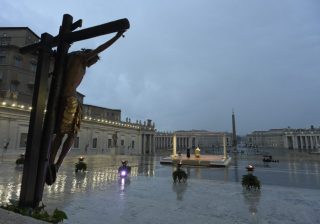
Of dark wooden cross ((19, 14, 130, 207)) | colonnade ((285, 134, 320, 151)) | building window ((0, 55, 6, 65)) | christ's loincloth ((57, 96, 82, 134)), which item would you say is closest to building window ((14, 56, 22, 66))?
building window ((0, 55, 6, 65))

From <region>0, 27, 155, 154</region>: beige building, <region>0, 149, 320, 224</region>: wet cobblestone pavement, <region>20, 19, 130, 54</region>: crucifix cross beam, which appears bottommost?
<region>0, 149, 320, 224</region>: wet cobblestone pavement

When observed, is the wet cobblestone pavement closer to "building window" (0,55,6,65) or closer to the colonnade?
"building window" (0,55,6,65)

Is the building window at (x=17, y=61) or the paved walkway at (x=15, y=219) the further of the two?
the building window at (x=17, y=61)

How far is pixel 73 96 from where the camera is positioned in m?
5.19

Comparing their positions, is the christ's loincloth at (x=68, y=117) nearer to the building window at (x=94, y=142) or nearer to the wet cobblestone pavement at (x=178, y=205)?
the wet cobblestone pavement at (x=178, y=205)

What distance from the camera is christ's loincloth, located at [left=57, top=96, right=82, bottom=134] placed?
509 cm

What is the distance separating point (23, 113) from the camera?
40438mm

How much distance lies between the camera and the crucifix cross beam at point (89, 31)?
15.3 feet

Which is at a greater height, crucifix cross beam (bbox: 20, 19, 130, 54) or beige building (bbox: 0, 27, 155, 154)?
beige building (bbox: 0, 27, 155, 154)

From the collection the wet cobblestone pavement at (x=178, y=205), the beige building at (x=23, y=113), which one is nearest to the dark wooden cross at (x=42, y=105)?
the wet cobblestone pavement at (x=178, y=205)

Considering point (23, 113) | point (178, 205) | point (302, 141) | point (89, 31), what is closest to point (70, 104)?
point (89, 31)

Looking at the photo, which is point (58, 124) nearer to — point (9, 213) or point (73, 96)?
point (73, 96)

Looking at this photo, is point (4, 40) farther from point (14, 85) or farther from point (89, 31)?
point (89, 31)

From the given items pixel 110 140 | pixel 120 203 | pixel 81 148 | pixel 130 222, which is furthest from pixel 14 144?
pixel 130 222
